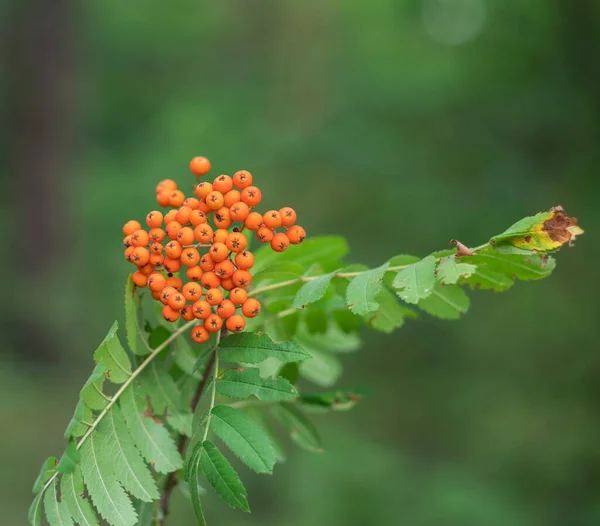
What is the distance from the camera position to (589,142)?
6.11m

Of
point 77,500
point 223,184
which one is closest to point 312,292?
point 223,184

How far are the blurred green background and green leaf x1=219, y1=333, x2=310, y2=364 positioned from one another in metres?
4.26

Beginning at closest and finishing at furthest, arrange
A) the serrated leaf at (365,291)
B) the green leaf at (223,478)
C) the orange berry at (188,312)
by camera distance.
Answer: the green leaf at (223,478)
the serrated leaf at (365,291)
the orange berry at (188,312)

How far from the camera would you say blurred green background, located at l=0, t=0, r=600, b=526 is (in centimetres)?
563

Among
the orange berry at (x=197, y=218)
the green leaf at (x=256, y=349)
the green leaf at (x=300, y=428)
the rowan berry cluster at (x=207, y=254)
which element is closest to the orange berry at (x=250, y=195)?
the rowan berry cluster at (x=207, y=254)

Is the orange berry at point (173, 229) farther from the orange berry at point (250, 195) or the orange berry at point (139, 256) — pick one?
the orange berry at point (250, 195)

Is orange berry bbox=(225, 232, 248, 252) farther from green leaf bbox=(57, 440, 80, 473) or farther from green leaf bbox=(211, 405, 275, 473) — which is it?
green leaf bbox=(57, 440, 80, 473)

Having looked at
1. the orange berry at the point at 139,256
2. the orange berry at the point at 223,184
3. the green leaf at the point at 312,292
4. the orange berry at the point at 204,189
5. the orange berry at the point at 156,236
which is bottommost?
the green leaf at the point at 312,292

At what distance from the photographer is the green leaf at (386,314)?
1.52m

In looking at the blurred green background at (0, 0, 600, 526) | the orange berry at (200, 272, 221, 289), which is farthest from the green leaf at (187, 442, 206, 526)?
the blurred green background at (0, 0, 600, 526)

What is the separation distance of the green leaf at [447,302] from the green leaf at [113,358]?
743 millimetres

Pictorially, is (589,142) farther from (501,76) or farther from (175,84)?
(175,84)

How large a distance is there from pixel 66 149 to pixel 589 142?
7.40 meters

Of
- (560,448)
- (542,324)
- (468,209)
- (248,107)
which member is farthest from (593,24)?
(248,107)
